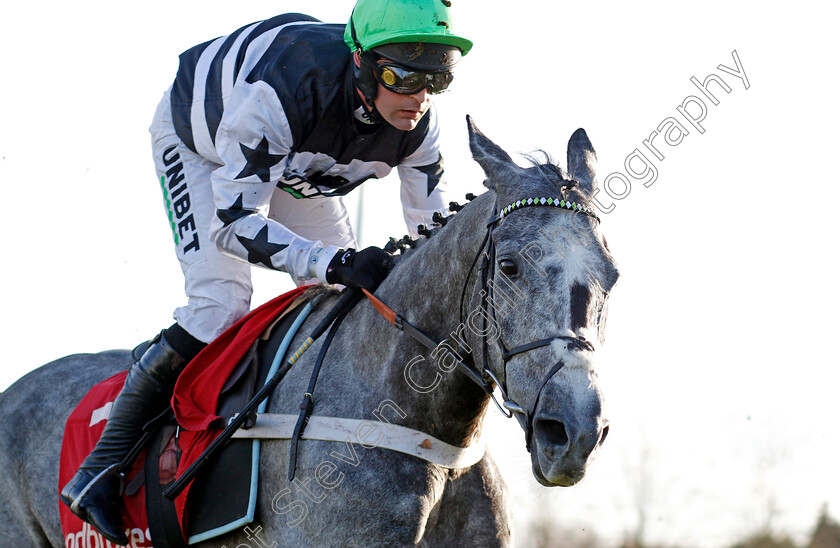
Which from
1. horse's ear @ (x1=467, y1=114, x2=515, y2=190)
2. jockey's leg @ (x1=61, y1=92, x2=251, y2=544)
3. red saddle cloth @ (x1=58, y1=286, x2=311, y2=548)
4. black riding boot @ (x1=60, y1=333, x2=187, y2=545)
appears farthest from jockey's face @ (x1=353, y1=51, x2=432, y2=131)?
black riding boot @ (x1=60, y1=333, x2=187, y2=545)

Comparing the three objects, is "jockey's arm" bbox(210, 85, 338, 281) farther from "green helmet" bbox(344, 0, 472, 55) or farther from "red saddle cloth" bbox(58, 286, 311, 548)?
"green helmet" bbox(344, 0, 472, 55)

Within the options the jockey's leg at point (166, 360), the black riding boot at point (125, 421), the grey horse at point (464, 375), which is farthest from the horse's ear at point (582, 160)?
the black riding boot at point (125, 421)

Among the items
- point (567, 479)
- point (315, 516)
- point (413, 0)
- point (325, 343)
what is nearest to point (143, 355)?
point (325, 343)

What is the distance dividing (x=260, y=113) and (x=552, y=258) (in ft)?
6.23

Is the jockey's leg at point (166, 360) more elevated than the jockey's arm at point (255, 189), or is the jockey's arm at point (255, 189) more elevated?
the jockey's arm at point (255, 189)

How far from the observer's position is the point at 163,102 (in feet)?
17.5

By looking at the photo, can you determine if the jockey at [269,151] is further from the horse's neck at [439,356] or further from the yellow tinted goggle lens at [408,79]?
the horse's neck at [439,356]

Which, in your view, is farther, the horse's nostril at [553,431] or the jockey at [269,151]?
the jockey at [269,151]

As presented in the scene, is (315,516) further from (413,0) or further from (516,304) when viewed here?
(413,0)

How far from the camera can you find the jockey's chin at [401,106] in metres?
4.41

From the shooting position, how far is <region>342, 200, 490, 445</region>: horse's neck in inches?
145

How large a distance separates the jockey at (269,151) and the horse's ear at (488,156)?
0.62 m

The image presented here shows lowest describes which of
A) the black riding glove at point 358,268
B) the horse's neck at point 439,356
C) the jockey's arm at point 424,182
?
the horse's neck at point 439,356

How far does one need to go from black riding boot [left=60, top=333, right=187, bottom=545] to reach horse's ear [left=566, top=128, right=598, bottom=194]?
228cm
